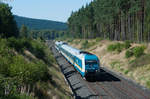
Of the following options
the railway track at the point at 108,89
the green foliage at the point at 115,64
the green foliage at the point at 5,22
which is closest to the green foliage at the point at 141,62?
the green foliage at the point at 115,64

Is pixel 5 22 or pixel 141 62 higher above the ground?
pixel 5 22

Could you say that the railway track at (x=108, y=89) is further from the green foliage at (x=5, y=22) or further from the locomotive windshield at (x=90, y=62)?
the green foliage at (x=5, y=22)

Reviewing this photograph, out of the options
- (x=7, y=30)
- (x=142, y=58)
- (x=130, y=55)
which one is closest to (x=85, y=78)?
(x=142, y=58)

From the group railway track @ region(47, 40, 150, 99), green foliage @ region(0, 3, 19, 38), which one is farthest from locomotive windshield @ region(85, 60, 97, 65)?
green foliage @ region(0, 3, 19, 38)

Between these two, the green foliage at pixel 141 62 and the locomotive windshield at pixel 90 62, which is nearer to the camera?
the locomotive windshield at pixel 90 62

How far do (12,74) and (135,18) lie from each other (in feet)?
160

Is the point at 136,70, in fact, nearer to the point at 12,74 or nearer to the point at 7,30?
the point at 12,74

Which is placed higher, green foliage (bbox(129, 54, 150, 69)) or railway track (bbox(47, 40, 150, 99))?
green foliage (bbox(129, 54, 150, 69))

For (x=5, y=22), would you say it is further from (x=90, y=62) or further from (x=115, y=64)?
(x=90, y=62)

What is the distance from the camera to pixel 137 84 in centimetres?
2177

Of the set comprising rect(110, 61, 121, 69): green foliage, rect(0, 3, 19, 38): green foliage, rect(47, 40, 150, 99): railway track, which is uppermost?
rect(0, 3, 19, 38): green foliage

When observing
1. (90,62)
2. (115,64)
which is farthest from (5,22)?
(90,62)

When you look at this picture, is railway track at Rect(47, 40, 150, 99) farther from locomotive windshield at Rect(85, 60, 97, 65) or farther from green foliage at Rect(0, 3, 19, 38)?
green foliage at Rect(0, 3, 19, 38)

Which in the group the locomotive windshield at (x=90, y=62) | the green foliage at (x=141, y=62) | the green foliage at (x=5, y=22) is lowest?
the green foliage at (x=141, y=62)
